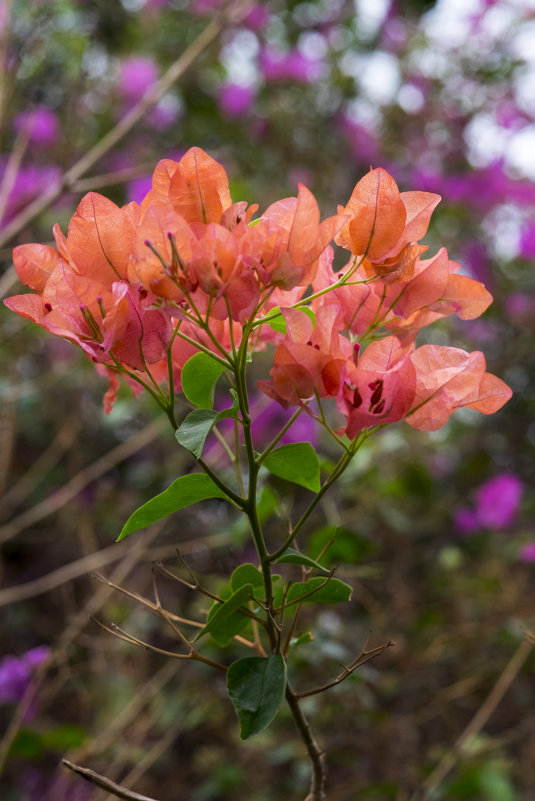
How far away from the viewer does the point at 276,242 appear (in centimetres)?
30

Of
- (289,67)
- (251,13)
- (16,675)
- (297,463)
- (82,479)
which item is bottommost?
(16,675)

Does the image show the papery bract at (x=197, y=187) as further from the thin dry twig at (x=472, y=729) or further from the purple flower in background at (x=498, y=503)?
the purple flower in background at (x=498, y=503)

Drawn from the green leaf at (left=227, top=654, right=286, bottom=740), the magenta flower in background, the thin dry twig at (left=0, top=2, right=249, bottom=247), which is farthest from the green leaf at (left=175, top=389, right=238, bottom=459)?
the magenta flower in background

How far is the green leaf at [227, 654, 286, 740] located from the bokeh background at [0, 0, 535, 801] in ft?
0.67

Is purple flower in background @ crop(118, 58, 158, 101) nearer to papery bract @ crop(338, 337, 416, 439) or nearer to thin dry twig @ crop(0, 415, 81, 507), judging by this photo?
thin dry twig @ crop(0, 415, 81, 507)

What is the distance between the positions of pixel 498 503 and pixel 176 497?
1.16 m

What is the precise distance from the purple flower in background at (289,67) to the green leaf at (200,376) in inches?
64.5

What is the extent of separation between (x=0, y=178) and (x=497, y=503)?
1287 mm

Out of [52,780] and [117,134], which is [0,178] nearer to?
[117,134]

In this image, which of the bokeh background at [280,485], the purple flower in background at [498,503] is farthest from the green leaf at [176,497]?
the purple flower in background at [498,503]

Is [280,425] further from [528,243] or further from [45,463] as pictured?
[528,243]

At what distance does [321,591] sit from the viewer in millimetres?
328

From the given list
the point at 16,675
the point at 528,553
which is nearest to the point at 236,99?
the point at 528,553

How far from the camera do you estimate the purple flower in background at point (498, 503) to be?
1351 millimetres
